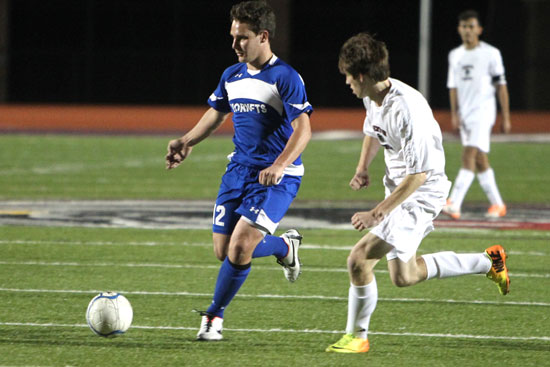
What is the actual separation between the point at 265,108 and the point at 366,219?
1380 millimetres

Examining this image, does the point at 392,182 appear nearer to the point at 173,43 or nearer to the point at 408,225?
the point at 408,225

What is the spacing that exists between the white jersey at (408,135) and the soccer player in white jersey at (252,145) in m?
0.55

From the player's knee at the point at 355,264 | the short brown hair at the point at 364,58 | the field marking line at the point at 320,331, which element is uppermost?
the short brown hair at the point at 364,58

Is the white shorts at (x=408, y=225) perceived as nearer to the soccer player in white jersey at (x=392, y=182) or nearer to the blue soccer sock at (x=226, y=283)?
the soccer player in white jersey at (x=392, y=182)

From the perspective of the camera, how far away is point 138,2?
38000mm

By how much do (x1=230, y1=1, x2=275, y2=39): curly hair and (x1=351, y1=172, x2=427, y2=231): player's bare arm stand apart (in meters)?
1.40

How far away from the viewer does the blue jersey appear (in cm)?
628

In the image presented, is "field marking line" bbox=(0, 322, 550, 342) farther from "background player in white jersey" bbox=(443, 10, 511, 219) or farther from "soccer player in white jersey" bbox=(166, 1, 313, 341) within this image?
"background player in white jersey" bbox=(443, 10, 511, 219)

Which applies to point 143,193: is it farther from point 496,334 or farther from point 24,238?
point 496,334

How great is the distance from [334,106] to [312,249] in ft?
88.2

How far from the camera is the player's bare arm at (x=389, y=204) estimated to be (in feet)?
17.3

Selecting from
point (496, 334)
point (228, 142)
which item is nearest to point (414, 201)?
point (496, 334)

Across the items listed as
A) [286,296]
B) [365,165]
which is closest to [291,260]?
[286,296]

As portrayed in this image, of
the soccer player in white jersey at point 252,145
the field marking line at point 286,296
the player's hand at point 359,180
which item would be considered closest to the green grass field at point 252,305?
the field marking line at point 286,296
